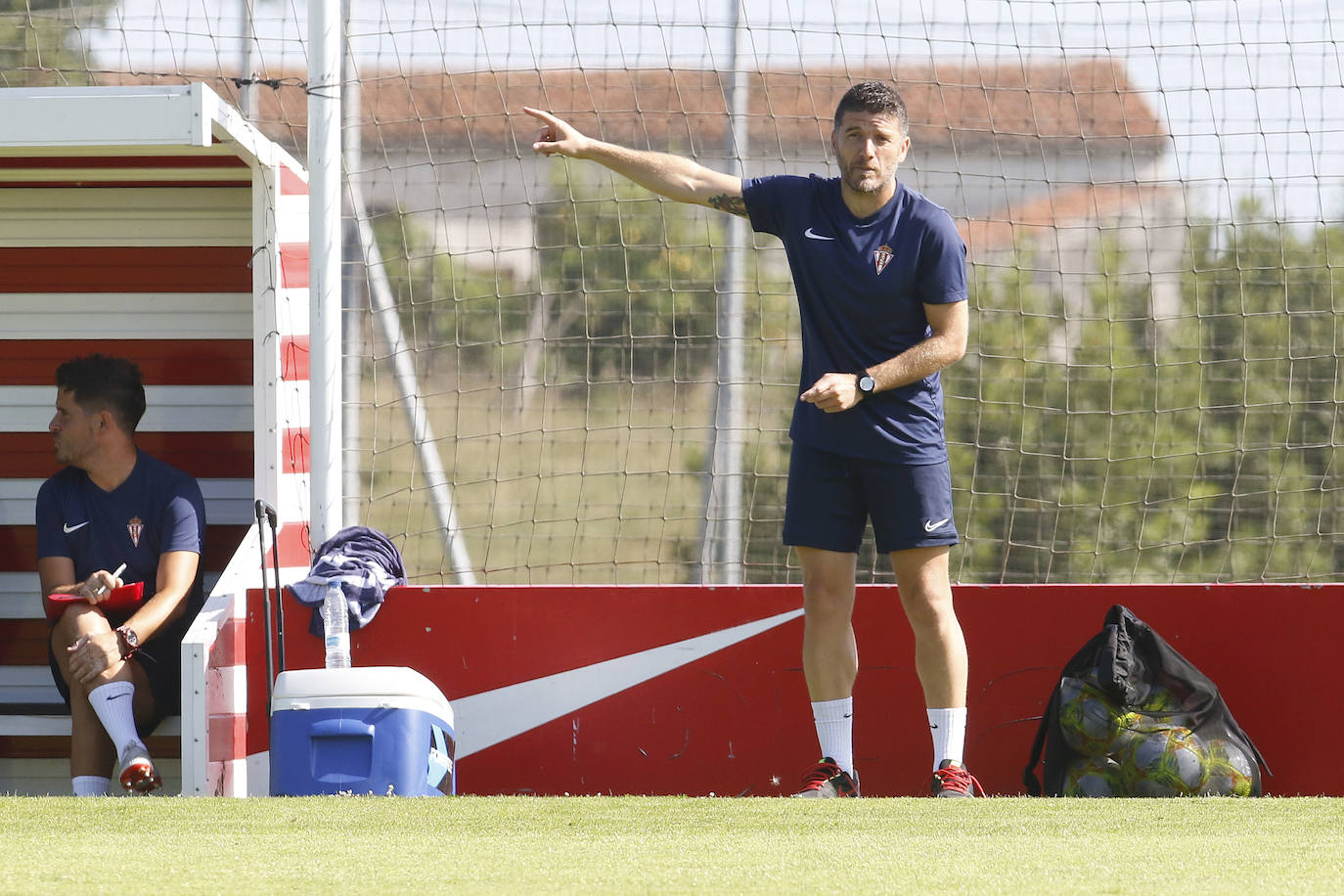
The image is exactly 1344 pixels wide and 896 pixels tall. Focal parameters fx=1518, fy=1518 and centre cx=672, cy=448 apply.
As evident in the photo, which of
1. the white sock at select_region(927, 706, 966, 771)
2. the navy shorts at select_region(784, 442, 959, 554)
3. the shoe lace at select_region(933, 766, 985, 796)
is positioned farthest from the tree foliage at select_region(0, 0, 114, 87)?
the shoe lace at select_region(933, 766, 985, 796)

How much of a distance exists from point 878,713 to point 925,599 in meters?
0.70

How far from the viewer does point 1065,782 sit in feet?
14.3

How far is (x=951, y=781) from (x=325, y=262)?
2556mm

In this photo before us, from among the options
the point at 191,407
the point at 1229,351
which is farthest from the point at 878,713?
the point at 1229,351

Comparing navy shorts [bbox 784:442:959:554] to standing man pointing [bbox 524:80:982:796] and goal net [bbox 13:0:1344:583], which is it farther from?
goal net [bbox 13:0:1344:583]

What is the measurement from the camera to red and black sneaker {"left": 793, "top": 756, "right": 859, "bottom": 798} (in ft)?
13.4

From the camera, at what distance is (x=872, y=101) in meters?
4.10

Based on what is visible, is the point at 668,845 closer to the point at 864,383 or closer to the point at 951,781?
the point at 951,781

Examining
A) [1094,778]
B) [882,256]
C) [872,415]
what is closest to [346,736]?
[872,415]

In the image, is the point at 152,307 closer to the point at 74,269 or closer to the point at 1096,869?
the point at 74,269

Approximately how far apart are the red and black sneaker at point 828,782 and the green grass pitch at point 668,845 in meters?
0.27

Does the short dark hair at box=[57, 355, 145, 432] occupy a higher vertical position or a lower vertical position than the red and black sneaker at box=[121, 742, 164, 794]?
higher

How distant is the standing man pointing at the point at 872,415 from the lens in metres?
4.10

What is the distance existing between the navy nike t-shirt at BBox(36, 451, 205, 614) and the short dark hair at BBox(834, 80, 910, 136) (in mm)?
2430
